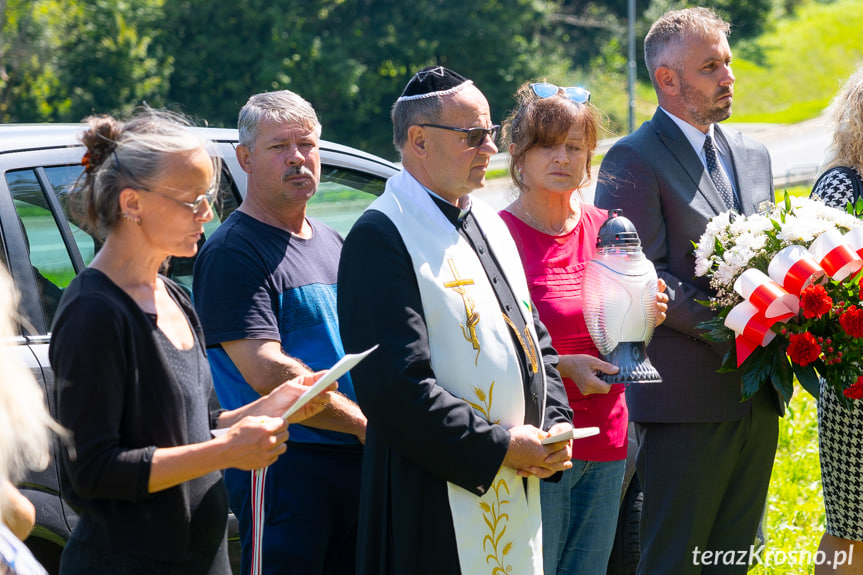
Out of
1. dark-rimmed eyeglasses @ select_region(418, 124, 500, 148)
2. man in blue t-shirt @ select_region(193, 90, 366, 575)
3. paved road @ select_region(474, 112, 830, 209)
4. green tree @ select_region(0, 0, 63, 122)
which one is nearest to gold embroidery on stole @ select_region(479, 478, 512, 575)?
man in blue t-shirt @ select_region(193, 90, 366, 575)

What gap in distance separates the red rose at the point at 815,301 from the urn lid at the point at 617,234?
1.90 ft

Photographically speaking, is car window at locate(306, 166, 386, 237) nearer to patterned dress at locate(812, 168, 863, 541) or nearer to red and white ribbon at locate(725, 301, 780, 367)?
red and white ribbon at locate(725, 301, 780, 367)

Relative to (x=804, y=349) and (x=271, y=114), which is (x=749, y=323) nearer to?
(x=804, y=349)

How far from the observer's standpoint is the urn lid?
10.7 ft

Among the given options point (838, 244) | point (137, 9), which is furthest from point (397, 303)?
point (137, 9)

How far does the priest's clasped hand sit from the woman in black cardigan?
67 centimetres

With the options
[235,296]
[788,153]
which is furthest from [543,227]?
[788,153]

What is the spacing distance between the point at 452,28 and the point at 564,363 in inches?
1265

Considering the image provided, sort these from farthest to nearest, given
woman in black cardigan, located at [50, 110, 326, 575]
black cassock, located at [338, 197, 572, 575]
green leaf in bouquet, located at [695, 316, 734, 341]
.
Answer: green leaf in bouquet, located at [695, 316, 734, 341] → black cassock, located at [338, 197, 572, 575] → woman in black cardigan, located at [50, 110, 326, 575]

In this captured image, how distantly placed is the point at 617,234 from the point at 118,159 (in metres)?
1.62

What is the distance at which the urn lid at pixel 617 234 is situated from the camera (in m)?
3.25

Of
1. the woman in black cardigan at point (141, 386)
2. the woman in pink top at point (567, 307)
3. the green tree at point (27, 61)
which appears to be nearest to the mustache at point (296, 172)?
the woman in pink top at point (567, 307)

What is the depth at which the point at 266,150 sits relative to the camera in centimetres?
350

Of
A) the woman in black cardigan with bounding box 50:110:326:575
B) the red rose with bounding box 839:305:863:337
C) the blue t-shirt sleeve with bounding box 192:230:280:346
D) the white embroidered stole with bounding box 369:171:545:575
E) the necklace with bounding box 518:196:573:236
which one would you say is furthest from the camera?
the necklace with bounding box 518:196:573:236
